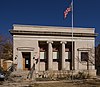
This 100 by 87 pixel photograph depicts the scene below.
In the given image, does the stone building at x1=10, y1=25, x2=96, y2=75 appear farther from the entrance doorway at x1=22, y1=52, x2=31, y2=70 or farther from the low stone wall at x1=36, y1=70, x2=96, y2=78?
the low stone wall at x1=36, y1=70, x2=96, y2=78

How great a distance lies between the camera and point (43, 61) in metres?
41.5

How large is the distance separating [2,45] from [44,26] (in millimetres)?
27185

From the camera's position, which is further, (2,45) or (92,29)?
(2,45)

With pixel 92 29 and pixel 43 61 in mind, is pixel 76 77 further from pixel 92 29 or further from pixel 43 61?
pixel 92 29

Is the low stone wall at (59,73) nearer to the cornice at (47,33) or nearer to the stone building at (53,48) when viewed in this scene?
the stone building at (53,48)

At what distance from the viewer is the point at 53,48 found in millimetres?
42312

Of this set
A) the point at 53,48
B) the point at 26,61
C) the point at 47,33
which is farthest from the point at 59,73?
the point at 47,33

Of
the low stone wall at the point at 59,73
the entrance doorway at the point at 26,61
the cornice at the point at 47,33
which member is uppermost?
the cornice at the point at 47,33

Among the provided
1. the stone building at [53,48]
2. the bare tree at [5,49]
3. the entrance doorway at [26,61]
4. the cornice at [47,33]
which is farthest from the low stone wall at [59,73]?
the bare tree at [5,49]

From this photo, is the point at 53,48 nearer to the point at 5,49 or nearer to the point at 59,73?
the point at 59,73

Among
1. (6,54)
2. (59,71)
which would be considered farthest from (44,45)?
(6,54)

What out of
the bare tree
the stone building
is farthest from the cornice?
the bare tree

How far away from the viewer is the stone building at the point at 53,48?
3916cm

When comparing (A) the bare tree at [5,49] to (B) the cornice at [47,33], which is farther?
(A) the bare tree at [5,49]
